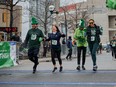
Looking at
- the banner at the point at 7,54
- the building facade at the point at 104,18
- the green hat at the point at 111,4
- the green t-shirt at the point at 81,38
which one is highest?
the building facade at the point at 104,18

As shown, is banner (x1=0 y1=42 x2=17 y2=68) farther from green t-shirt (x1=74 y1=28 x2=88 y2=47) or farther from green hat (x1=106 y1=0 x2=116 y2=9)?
green hat (x1=106 y1=0 x2=116 y2=9)

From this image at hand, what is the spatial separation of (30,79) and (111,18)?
89.6 metres

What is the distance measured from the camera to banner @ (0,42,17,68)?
16984mm

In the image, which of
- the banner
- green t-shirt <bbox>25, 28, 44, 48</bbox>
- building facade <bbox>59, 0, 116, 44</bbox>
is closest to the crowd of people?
green t-shirt <bbox>25, 28, 44, 48</bbox>

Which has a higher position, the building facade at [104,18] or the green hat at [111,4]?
the building facade at [104,18]

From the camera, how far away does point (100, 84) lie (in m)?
9.73

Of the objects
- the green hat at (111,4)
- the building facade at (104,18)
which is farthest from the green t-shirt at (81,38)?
the building facade at (104,18)

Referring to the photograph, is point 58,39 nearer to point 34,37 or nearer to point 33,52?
point 34,37

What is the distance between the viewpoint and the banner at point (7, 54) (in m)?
17.0

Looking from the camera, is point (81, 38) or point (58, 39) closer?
point (58, 39)

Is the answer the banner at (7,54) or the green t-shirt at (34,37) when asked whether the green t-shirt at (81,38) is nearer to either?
the green t-shirt at (34,37)

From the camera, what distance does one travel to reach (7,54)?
17547 millimetres

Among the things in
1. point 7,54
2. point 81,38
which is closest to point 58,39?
point 81,38

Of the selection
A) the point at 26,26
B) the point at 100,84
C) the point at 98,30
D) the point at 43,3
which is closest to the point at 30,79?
the point at 100,84
